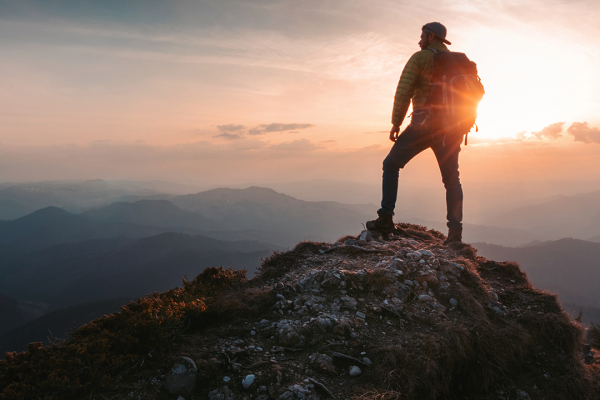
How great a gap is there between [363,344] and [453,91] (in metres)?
4.68

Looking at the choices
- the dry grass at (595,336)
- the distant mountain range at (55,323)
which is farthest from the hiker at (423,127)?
the distant mountain range at (55,323)

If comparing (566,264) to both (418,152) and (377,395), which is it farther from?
(377,395)

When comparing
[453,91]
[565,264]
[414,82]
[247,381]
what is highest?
[414,82]

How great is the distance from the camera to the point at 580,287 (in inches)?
6211

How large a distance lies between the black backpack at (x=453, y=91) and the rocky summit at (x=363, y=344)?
268 cm

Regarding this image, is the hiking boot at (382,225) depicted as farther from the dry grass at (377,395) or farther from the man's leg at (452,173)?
the dry grass at (377,395)

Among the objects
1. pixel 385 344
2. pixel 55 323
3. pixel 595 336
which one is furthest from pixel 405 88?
pixel 55 323

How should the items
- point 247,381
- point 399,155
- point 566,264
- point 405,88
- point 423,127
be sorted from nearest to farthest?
1. point 247,381
2. point 405,88
3. point 423,127
4. point 399,155
5. point 566,264

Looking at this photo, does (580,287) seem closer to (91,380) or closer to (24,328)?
(91,380)

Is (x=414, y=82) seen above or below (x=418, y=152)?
above

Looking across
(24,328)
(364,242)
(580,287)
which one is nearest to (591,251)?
(580,287)

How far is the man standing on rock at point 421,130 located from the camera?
18.6ft

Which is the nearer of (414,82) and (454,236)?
(414,82)

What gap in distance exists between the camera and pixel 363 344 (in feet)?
11.6
